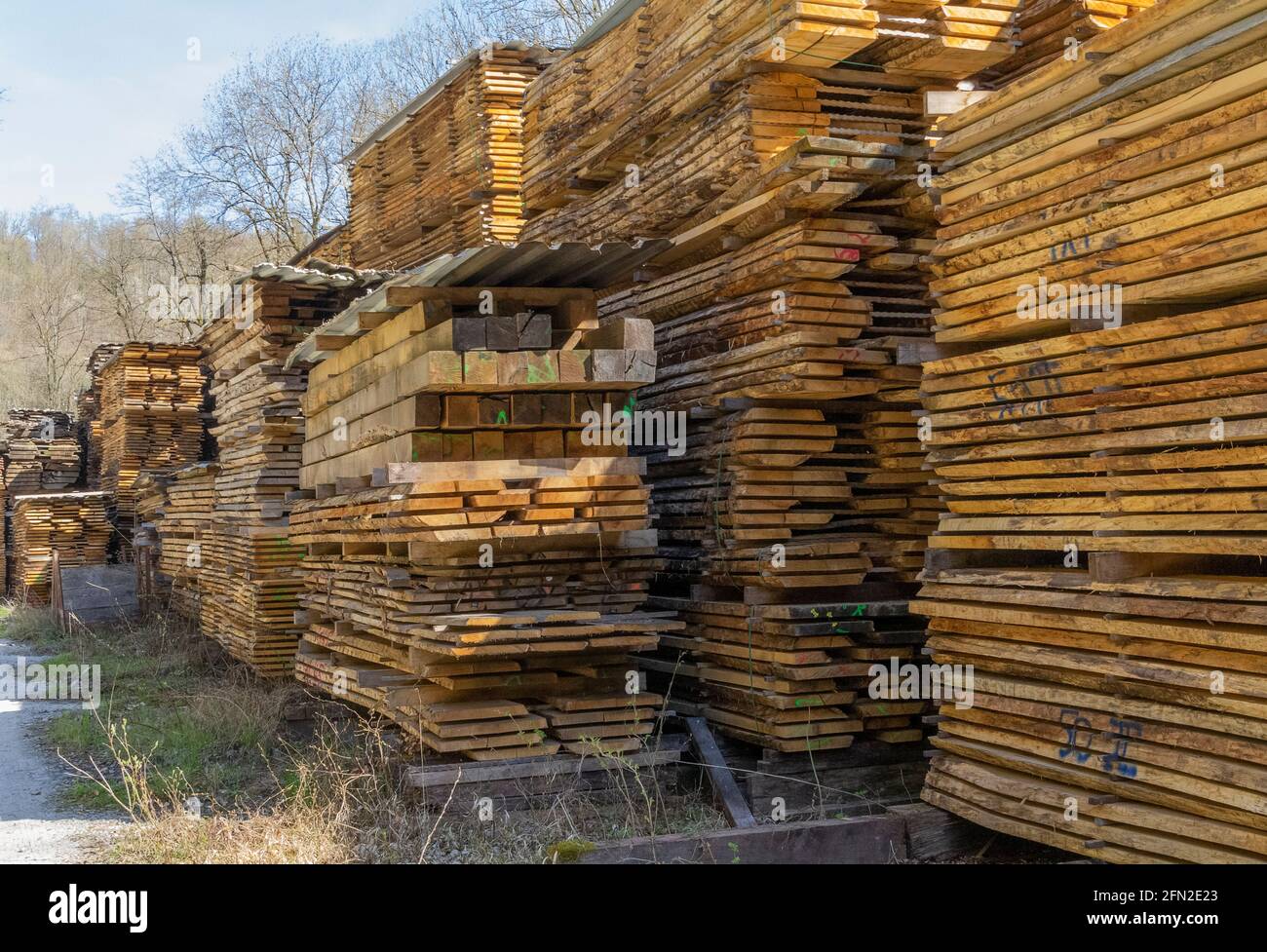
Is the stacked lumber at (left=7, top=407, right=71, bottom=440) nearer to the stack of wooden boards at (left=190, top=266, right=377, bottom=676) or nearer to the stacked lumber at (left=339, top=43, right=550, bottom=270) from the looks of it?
the stacked lumber at (left=339, top=43, right=550, bottom=270)

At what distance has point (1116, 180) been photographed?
593 cm

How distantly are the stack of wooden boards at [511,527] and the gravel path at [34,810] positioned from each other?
196cm

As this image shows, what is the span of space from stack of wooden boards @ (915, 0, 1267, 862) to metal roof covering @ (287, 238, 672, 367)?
6.00ft

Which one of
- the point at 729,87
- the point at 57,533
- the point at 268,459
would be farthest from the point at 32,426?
the point at 729,87

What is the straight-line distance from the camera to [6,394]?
45.2m

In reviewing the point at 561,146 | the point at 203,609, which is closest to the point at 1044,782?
the point at 561,146

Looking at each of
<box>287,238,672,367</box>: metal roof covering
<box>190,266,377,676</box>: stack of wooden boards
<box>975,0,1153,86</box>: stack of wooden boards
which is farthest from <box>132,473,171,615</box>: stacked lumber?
<box>975,0,1153,86</box>: stack of wooden boards

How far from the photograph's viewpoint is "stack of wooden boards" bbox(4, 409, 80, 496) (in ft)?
85.9

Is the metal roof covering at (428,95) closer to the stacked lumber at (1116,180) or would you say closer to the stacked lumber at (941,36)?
the stacked lumber at (941,36)

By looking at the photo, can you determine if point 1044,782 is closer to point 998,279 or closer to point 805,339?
point 998,279

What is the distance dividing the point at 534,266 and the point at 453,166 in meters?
10.1

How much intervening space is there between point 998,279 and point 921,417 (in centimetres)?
94

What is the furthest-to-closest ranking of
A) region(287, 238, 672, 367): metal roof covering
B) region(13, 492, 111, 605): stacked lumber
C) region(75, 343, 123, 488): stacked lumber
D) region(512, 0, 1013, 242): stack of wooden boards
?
region(75, 343, 123, 488): stacked lumber < region(13, 492, 111, 605): stacked lumber < region(512, 0, 1013, 242): stack of wooden boards < region(287, 238, 672, 367): metal roof covering

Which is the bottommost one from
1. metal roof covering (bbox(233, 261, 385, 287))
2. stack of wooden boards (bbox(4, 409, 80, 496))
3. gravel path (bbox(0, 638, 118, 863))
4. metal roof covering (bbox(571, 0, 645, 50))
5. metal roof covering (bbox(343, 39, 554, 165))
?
gravel path (bbox(0, 638, 118, 863))
